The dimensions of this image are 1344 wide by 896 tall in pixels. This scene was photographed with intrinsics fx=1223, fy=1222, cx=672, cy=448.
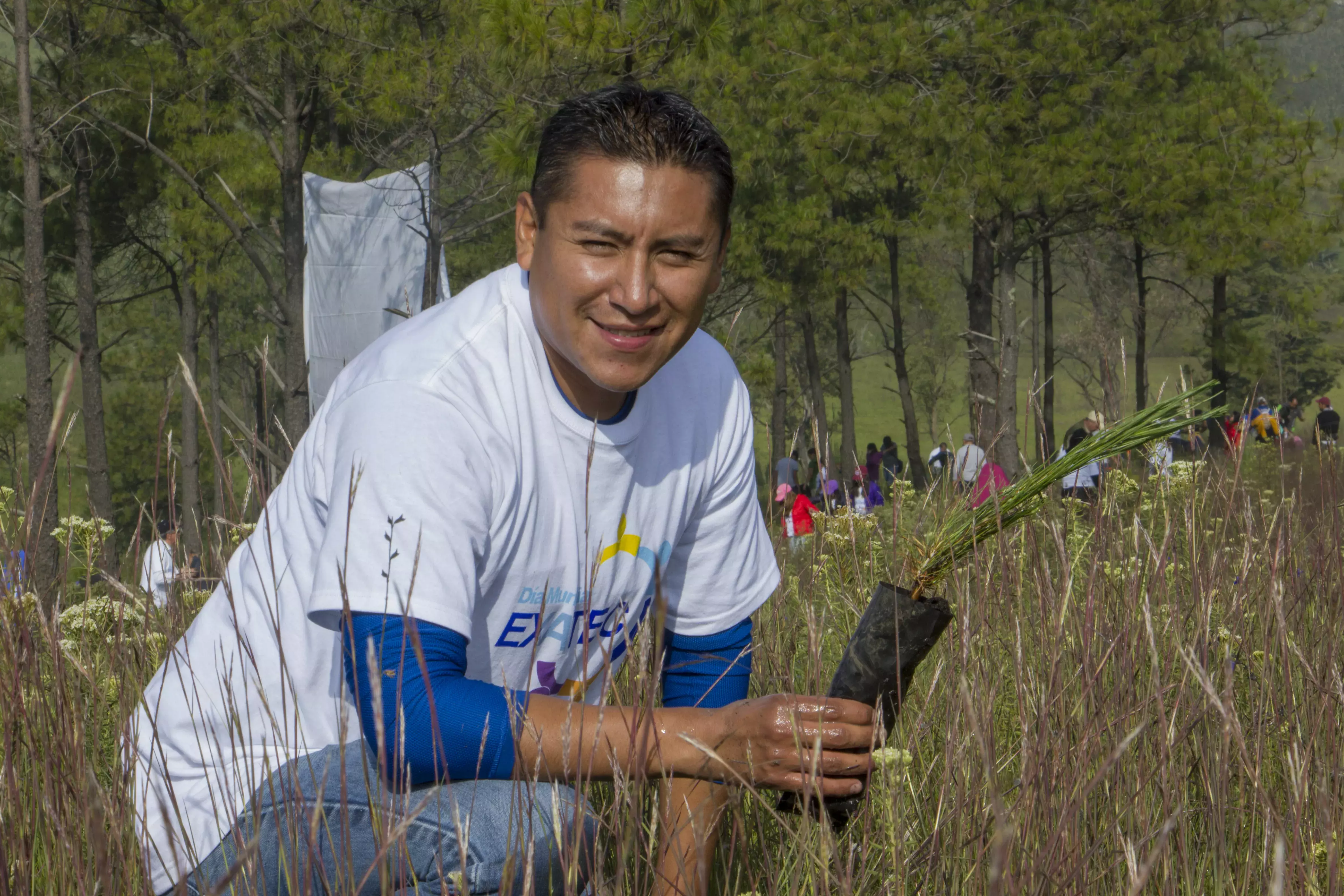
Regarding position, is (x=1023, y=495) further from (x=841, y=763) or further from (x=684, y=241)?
(x=684, y=241)

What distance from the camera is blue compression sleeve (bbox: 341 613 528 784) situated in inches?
56.8

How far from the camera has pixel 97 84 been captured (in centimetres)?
1489

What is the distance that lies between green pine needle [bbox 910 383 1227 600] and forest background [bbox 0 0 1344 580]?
0.74 feet

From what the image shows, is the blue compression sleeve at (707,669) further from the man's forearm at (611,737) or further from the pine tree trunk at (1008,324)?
the pine tree trunk at (1008,324)

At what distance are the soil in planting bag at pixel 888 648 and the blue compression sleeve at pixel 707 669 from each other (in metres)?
0.60

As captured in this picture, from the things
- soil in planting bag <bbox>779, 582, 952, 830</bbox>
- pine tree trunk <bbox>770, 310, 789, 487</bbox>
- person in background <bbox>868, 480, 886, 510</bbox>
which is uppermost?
pine tree trunk <bbox>770, 310, 789, 487</bbox>

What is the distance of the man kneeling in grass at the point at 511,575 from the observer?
1446 millimetres

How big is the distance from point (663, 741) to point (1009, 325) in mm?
11448

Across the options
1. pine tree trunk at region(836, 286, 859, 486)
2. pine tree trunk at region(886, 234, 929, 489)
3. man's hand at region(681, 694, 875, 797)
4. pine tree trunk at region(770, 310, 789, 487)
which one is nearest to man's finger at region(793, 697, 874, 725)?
man's hand at region(681, 694, 875, 797)

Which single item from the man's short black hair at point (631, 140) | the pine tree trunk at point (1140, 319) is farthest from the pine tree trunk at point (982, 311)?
the man's short black hair at point (631, 140)

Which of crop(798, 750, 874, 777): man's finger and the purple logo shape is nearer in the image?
crop(798, 750, 874, 777): man's finger

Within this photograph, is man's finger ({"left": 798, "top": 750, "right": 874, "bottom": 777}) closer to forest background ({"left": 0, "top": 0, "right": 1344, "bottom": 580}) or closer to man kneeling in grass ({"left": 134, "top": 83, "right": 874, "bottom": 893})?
man kneeling in grass ({"left": 134, "top": 83, "right": 874, "bottom": 893})

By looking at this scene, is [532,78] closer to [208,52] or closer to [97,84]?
[208,52]

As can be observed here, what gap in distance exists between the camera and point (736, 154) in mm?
16484
